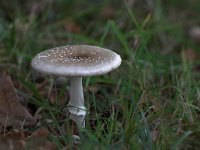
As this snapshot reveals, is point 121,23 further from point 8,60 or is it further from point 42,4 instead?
point 8,60

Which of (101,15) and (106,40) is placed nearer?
(106,40)

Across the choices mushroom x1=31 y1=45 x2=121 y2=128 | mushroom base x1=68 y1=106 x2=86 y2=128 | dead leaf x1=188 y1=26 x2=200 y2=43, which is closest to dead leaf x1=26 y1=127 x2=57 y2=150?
mushroom x1=31 y1=45 x2=121 y2=128

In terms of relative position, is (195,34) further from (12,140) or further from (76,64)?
(12,140)

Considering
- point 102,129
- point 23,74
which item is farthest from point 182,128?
point 23,74

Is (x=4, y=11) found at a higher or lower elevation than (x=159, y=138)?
higher

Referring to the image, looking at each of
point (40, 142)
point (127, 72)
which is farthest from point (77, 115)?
point (127, 72)

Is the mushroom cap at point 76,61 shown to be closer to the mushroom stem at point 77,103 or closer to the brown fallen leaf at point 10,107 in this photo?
the mushroom stem at point 77,103
